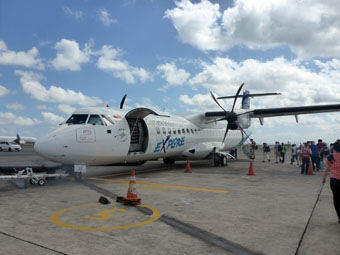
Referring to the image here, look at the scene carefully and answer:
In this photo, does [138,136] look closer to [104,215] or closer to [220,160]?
[220,160]

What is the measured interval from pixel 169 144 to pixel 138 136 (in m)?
2.16

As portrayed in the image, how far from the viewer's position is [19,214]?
5715 millimetres

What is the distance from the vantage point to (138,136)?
44.1 ft

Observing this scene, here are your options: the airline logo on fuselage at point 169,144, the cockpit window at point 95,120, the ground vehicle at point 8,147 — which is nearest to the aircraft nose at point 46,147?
the cockpit window at point 95,120

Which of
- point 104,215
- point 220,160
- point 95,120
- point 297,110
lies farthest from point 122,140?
point 297,110

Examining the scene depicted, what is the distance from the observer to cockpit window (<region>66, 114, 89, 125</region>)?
10.4 metres

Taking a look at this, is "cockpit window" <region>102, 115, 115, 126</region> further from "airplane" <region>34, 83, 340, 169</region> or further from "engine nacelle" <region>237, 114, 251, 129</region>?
"engine nacelle" <region>237, 114, 251, 129</region>

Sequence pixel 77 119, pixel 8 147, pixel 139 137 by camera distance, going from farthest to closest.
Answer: pixel 8 147 → pixel 139 137 → pixel 77 119

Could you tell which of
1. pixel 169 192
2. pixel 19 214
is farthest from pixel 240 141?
pixel 19 214

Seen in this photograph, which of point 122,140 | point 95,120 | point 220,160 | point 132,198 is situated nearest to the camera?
point 132,198

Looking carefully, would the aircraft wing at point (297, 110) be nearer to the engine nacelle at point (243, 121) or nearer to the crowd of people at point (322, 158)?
the engine nacelle at point (243, 121)

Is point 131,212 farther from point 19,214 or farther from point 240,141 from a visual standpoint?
point 240,141

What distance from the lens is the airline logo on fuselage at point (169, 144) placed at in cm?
1400

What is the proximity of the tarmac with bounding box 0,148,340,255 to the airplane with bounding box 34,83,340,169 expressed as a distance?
1.71 metres
